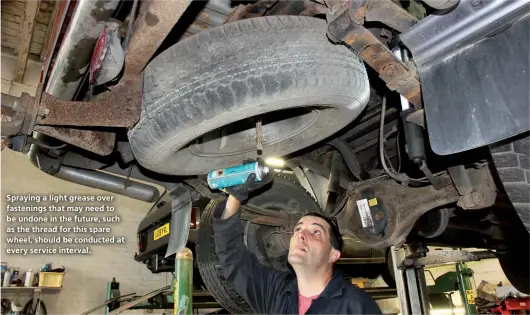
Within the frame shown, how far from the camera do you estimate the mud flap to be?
209 cm

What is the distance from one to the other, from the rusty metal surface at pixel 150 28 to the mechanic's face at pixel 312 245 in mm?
933

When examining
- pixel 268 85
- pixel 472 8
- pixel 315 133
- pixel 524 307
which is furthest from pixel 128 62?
pixel 524 307

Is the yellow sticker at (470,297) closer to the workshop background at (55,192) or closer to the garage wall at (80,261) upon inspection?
the workshop background at (55,192)

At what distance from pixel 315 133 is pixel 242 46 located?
629 mm

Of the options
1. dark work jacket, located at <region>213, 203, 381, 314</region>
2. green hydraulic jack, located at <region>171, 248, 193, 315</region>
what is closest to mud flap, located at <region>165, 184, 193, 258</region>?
green hydraulic jack, located at <region>171, 248, 193, 315</region>

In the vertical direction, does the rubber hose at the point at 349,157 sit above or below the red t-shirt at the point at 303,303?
above

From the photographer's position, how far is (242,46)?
48.3 inches

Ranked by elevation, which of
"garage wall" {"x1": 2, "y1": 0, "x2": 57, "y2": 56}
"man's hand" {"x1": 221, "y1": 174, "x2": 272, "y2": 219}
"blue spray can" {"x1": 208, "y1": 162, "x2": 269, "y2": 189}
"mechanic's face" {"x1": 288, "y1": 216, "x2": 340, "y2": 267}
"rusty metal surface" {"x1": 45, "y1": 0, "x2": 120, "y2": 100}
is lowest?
"mechanic's face" {"x1": 288, "y1": 216, "x2": 340, "y2": 267}

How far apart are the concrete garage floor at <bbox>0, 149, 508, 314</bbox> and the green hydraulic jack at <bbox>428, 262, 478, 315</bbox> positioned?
98 centimetres

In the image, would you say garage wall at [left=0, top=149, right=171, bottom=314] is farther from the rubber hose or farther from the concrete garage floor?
the rubber hose

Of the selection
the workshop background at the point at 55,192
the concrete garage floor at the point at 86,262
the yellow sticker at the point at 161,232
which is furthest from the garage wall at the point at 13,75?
the yellow sticker at the point at 161,232

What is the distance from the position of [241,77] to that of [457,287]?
9.95ft

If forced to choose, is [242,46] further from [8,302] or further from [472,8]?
[8,302]

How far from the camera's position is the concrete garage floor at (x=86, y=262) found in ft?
17.1
